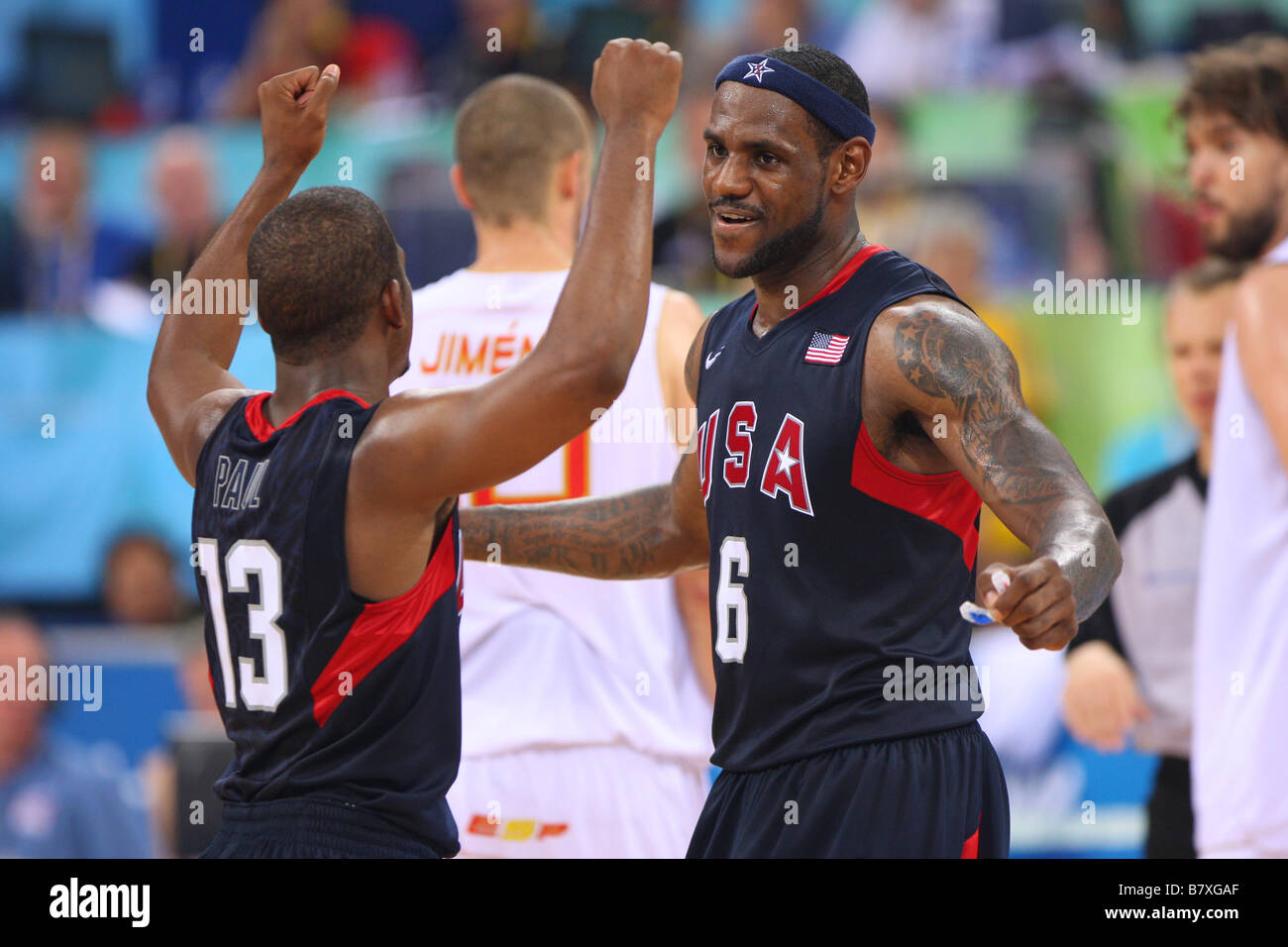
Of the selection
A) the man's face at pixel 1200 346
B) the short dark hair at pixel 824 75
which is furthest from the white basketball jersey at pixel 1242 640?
the short dark hair at pixel 824 75

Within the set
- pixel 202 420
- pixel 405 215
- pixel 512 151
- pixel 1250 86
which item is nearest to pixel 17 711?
pixel 405 215

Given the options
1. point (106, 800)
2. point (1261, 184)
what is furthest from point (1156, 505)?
point (106, 800)

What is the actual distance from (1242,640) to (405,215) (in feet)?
13.5

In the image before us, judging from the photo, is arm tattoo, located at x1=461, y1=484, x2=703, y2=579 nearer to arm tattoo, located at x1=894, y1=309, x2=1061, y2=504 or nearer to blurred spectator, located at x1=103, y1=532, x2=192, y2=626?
arm tattoo, located at x1=894, y1=309, x2=1061, y2=504

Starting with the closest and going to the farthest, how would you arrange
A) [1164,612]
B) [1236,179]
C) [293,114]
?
[293,114]
[1236,179]
[1164,612]

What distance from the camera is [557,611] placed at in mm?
4863

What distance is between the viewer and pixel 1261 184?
5566 millimetres

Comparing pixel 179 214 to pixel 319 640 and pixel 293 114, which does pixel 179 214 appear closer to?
pixel 293 114

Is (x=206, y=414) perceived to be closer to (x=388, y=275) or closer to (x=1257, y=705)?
(x=388, y=275)

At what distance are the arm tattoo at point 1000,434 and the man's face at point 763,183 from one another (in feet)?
1.39

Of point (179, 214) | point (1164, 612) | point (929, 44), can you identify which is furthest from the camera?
point (929, 44)

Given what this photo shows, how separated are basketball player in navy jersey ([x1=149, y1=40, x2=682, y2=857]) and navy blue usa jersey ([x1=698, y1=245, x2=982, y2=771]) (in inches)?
24.2

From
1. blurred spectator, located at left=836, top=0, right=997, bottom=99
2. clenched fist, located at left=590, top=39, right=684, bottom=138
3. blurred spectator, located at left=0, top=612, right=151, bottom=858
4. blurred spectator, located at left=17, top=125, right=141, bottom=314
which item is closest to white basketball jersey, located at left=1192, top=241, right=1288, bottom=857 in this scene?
clenched fist, located at left=590, top=39, right=684, bottom=138

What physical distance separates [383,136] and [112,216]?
183 centimetres
